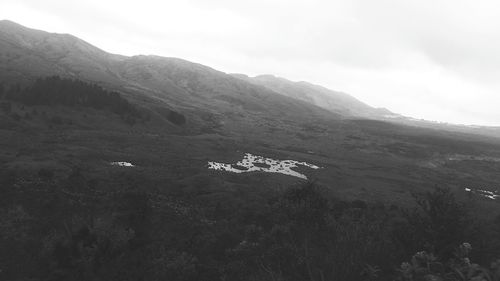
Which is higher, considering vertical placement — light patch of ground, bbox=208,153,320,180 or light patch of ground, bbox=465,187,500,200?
light patch of ground, bbox=465,187,500,200

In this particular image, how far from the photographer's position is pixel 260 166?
248 ft

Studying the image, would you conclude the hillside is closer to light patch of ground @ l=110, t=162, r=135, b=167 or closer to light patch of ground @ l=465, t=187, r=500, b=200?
light patch of ground @ l=110, t=162, r=135, b=167

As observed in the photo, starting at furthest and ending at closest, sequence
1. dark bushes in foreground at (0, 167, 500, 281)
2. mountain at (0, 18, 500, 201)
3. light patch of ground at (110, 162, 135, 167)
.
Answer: mountain at (0, 18, 500, 201) < light patch of ground at (110, 162, 135, 167) < dark bushes in foreground at (0, 167, 500, 281)

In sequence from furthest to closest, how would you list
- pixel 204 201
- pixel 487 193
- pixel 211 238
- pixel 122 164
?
pixel 487 193 → pixel 122 164 → pixel 204 201 → pixel 211 238

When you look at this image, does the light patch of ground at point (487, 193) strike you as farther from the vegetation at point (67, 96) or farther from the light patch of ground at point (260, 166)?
the vegetation at point (67, 96)

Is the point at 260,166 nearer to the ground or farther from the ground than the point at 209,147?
nearer to the ground

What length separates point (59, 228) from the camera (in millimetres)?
29359

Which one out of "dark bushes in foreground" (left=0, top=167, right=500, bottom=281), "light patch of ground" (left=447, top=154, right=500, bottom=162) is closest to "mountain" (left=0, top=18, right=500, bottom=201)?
"light patch of ground" (left=447, top=154, right=500, bottom=162)

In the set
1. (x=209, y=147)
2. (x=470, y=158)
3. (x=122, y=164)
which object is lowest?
(x=122, y=164)

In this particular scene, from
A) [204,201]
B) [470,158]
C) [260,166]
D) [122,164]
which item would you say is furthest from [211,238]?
[470,158]

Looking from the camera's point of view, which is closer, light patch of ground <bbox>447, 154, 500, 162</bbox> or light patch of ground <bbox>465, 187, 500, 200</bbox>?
light patch of ground <bbox>465, 187, 500, 200</bbox>

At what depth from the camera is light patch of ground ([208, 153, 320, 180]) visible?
229 feet

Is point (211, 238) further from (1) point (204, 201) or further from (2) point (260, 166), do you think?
(2) point (260, 166)

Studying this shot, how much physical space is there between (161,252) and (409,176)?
75.2 m
